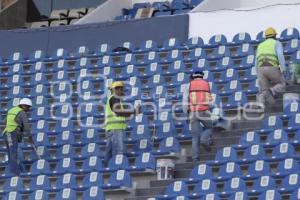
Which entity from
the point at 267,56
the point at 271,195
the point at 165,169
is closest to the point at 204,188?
the point at 165,169

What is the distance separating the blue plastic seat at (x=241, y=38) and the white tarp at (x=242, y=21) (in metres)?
0.60

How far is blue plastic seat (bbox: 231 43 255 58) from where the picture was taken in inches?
840

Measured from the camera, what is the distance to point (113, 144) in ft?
62.9

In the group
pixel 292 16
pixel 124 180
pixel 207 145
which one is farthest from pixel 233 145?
pixel 292 16

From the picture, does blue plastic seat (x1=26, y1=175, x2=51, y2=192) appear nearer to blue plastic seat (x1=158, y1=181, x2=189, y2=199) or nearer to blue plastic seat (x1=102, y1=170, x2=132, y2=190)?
blue plastic seat (x1=102, y1=170, x2=132, y2=190)

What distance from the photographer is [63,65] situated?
76.2ft

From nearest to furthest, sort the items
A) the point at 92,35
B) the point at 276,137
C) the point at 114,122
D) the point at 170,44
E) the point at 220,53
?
the point at 276,137 < the point at 114,122 < the point at 220,53 < the point at 170,44 < the point at 92,35

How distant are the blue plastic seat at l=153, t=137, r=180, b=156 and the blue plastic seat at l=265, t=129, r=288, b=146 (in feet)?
4.70

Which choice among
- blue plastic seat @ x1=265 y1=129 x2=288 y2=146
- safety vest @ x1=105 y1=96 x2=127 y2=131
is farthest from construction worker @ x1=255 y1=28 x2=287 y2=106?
safety vest @ x1=105 y1=96 x2=127 y2=131

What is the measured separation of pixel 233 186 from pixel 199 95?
1.84 meters

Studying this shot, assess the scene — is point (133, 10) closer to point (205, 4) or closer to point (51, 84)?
point (205, 4)

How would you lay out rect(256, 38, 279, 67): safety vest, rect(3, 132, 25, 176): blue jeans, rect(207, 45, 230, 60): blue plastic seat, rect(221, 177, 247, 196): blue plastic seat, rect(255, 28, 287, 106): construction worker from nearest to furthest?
rect(221, 177, 247, 196): blue plastic seat
rect(255, 28, 287, 106): construction worker
rect(256, 38, 279, 67): safety vest
rect(3, 132, 25, 176): blue jeans
rect(207, 45, 230, 60): blue plastic seat

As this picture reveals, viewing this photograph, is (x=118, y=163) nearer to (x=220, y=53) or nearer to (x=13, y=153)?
(x=13, y=153)

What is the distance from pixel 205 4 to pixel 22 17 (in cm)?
487
